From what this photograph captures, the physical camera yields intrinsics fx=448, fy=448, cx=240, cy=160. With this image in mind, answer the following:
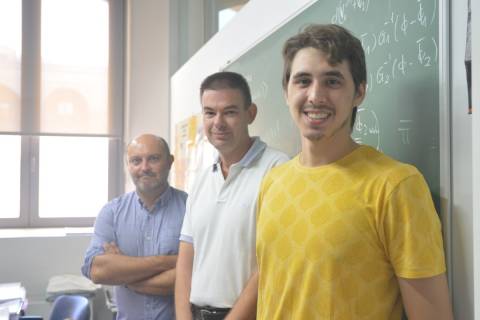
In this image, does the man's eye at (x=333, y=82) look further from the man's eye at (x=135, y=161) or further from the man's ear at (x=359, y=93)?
the man's eye at (x=135, y=161)

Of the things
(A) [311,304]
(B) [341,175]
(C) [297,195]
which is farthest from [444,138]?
(A) [311,304]

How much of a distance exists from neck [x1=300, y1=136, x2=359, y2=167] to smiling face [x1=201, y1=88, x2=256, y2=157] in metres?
0.44

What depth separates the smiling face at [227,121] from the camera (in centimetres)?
154

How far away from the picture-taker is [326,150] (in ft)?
3.59

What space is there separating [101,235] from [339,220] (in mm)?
1482

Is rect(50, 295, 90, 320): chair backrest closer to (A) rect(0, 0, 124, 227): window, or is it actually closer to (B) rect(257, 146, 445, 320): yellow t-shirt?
(B) rect(257, 146, 445, 320): yellow t-shirt

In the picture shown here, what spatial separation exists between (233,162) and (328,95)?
60 cm

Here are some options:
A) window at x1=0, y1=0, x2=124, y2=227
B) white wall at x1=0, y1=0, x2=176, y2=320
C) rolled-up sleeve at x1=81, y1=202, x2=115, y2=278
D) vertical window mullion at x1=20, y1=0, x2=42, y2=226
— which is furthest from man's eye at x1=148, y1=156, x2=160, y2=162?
vertical window mullion at x1=20, y1=0, x2=42, y2=226

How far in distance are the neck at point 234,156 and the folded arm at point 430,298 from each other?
0.78 meters

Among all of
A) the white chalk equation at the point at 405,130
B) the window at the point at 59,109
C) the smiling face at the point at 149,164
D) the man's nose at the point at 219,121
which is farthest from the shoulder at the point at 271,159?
the window at the point at 59,109

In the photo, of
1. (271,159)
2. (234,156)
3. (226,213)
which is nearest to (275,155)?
(271,159)

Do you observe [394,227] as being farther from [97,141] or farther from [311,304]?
[97,141]

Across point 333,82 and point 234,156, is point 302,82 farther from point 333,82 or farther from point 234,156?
point 234,156

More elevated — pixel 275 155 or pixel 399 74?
pixel 399 74
